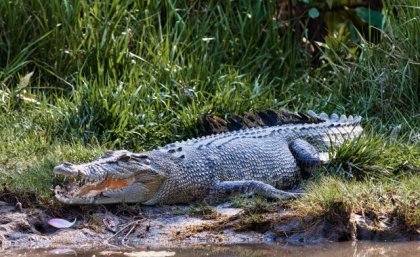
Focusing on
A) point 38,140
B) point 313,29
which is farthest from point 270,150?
point 313,29

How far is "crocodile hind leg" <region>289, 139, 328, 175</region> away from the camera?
23.6 feet

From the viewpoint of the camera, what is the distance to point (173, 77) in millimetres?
8453

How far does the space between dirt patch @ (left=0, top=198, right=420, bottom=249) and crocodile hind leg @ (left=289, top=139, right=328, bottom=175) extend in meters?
1.09

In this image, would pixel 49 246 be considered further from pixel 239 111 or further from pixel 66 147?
pixel 239 111

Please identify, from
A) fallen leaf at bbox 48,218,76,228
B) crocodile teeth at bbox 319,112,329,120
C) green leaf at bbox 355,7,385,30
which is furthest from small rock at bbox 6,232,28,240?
green leaf at bbox 355,7,385,30

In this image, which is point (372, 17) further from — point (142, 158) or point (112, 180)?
point (112, 180)

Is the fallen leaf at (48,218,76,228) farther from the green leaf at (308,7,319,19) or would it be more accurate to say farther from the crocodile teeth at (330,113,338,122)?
the green leaf at (308,7,319,19)

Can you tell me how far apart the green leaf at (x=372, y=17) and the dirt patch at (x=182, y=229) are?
361 centimetres

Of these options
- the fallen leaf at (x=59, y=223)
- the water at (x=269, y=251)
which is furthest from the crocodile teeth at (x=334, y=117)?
the fallen leaf at (x=59, y=223)

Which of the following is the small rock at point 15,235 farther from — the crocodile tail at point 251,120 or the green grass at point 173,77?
the crocodile tail at point 251,120

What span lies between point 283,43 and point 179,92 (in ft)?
6.29

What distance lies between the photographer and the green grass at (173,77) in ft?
24.6

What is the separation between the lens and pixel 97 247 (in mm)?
5832

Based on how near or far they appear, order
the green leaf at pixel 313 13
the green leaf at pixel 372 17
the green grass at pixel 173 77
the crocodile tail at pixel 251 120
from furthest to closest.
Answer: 1. the green leaf at pixel 313 13
2. the green leaf at pixel 372 17
3. the crocodile tail at pixel 251 120
4. the green grass at pixel 173 77
